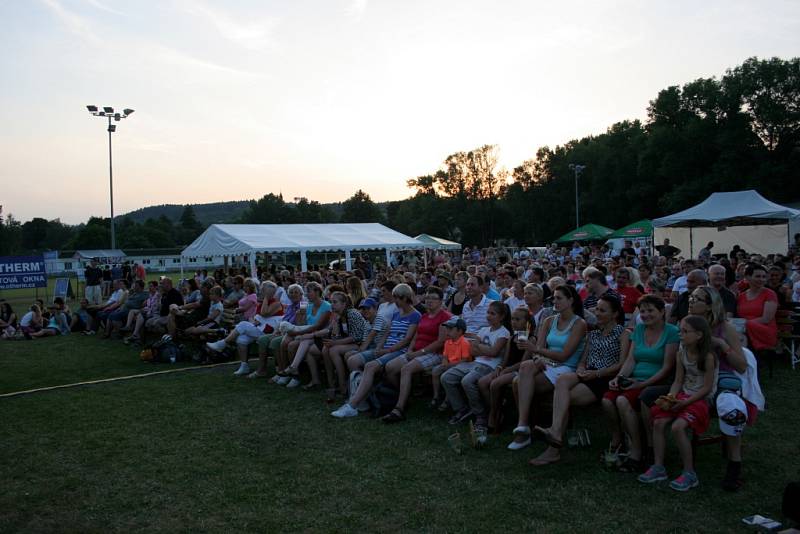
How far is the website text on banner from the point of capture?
15.7m

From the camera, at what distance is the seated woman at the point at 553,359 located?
473 cm

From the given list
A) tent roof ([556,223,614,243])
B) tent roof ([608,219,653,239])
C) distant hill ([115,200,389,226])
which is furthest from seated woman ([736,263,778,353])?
distant hill ([115,200,389,226])

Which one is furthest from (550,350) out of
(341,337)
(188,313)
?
(188,313)

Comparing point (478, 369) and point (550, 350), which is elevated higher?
point (550, 350)

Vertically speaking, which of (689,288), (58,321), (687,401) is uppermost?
(689,288)

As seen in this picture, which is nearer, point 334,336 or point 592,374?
point 592,374

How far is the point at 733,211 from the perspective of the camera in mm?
16797

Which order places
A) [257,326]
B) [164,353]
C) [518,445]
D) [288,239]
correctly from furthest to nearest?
[288,239] < [164,353] < [257,326] < [518,445]

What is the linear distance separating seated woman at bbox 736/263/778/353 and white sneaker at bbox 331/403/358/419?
4.32 metres

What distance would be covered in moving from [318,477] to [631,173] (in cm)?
4914

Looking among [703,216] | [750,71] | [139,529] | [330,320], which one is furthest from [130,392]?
[750,71]

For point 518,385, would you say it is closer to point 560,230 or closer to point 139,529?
point 139,529

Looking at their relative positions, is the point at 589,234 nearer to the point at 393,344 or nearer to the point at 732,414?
the point at 393,344

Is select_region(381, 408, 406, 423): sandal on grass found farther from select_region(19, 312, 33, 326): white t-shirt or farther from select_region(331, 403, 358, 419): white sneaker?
select_region(19, 312, 33, 326): white t-shirt
